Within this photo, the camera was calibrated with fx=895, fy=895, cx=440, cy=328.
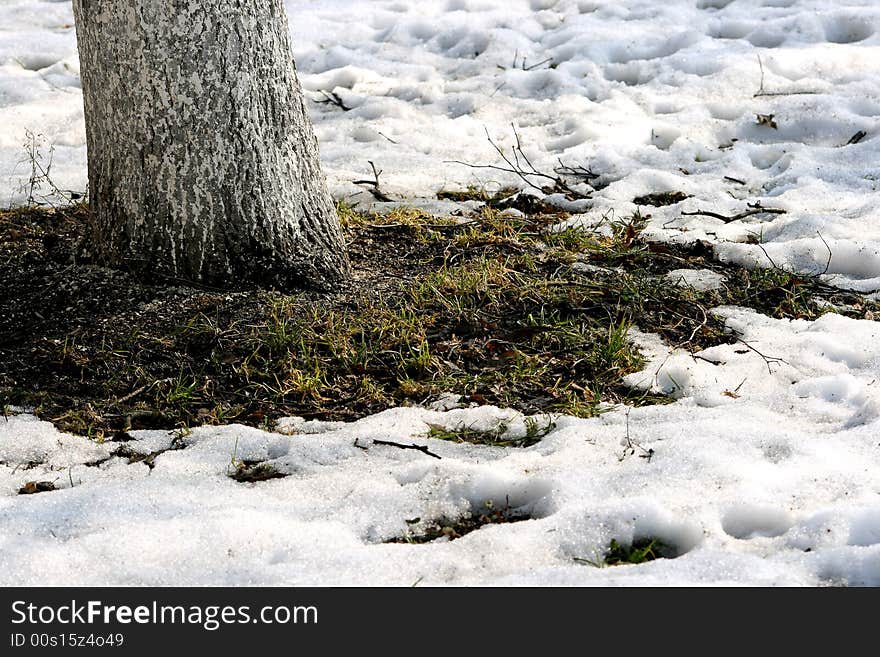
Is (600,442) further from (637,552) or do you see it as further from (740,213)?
(740,213)

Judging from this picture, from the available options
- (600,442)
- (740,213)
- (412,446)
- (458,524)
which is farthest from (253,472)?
(740,213)

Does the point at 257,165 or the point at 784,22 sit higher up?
the point at 784,22

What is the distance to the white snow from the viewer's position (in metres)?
2.13

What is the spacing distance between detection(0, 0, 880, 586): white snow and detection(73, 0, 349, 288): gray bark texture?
946 mm

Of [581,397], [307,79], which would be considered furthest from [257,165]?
[307,79]

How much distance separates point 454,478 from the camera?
248 centimetres

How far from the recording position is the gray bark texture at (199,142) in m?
3.29

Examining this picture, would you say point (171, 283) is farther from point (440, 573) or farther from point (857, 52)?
point (857, 52)

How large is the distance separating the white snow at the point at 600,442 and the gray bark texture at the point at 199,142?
3.10ft

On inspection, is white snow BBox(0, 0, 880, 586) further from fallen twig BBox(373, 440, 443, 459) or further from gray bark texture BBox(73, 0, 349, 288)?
gray bark texture BBox(73, 0, 349, 288)

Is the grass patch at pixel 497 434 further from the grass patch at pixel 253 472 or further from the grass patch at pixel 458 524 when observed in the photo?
the grass patch at pixel 253 472

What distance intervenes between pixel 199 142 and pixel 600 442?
73.1 inches
